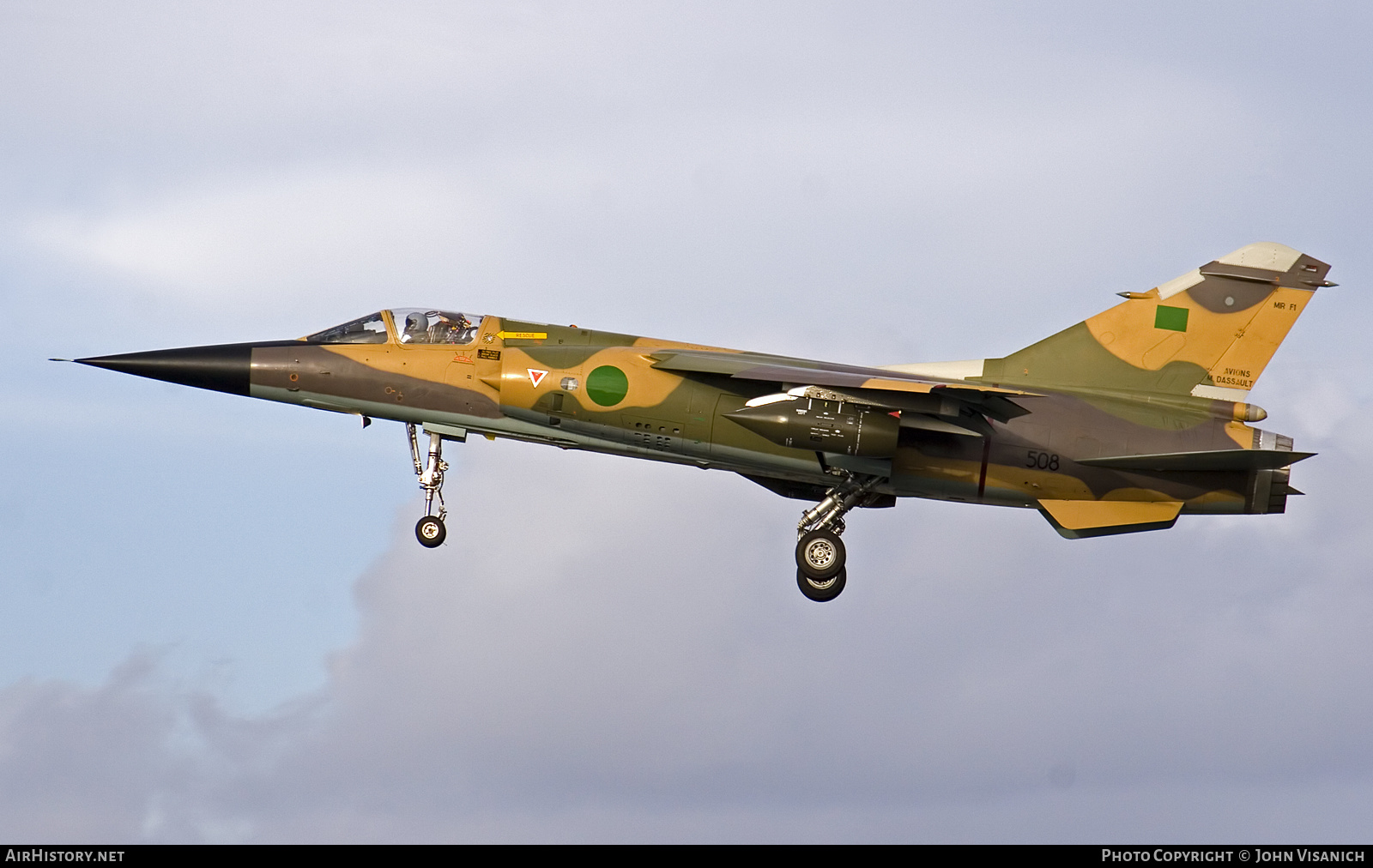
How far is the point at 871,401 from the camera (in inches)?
895

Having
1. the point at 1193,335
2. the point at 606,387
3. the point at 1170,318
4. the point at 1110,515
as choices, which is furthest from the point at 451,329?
the point at 1193,335

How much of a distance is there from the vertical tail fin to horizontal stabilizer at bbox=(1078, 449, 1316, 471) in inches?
56.8

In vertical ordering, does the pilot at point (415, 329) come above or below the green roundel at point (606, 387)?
above

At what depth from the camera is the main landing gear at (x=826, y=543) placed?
24234 millimetres

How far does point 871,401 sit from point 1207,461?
14.9 ft

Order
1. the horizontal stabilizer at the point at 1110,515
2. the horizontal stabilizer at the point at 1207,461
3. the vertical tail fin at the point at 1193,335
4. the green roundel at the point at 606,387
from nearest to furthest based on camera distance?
the horizontal stabilizer at the point at 1207,461
the green roundel at the point at 606,387
the horizontal stabilizer at the point at 1110,515
the vertical tail fin at the point at 1193,335

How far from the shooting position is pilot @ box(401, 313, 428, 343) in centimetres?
2450

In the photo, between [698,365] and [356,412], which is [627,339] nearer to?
[698,365]

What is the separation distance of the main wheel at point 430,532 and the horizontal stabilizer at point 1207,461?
8.67 metres

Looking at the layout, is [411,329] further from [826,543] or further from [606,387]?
[826,543]

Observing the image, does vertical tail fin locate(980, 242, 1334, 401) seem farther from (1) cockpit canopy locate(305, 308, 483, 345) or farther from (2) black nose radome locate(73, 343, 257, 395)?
(2) black nose radome locate(73, 343, 257, 395)

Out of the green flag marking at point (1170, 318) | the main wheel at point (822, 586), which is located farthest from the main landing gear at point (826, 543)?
the green flag marking at point (1170, 318)

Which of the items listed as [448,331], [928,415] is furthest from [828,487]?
[448,331]

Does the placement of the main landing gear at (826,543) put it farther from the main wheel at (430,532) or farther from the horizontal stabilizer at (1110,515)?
the main wheel at (430,532)
